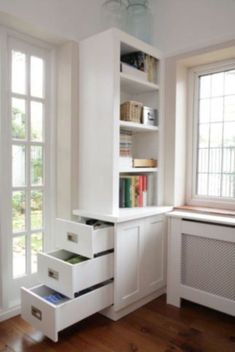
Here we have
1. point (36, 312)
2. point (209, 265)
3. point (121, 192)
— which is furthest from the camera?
point (121, 192)

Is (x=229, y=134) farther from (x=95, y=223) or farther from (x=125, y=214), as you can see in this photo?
(x=95, y=223)

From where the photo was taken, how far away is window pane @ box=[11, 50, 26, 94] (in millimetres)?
2006

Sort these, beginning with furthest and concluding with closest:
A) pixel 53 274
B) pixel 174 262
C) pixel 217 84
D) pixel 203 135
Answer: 1. pixel 203 135
2. pixel 217 84
3. pixel 174 262
4. pixel 53 274

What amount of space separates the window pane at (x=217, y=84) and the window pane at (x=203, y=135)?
10.7 inches

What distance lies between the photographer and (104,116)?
6.70 feet

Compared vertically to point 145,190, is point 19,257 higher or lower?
lower

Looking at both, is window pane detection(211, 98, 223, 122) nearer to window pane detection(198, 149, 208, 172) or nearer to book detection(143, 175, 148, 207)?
window pane detection(198, 149, 208, 172)

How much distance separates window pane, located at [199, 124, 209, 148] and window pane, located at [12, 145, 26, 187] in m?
1.49

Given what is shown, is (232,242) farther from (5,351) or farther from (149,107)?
(5,351)

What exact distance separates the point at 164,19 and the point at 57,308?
7.83 feet

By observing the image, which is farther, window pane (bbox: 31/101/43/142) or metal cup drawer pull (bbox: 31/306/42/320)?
window pane (bbox: 31/101/43/142)

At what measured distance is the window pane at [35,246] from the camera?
2176 millimetres

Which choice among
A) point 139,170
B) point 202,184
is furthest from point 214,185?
point 139,170

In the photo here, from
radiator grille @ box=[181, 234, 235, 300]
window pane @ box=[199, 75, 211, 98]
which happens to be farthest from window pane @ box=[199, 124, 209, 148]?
radiator grille @ box=[181, 234, 235, 300]
